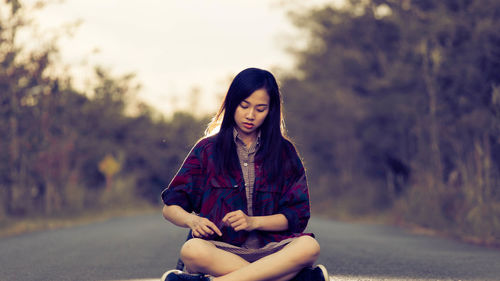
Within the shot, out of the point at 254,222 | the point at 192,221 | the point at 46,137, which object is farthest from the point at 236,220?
A: the point at 46,137

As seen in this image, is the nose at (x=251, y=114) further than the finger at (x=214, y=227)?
Yes

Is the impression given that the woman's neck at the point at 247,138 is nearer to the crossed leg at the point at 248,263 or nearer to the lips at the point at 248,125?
the lips at the point at 248,125

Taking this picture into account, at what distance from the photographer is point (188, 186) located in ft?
12.5

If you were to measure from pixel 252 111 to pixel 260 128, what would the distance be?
0.63ft

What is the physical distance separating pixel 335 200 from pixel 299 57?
8823 millimetres

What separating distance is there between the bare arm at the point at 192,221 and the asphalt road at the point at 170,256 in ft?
5.10

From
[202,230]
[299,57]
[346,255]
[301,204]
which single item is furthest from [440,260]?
[299,57]

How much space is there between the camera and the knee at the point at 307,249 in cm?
357

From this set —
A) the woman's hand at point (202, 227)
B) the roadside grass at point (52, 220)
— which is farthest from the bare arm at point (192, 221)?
the roadside grass at point (52, 220)

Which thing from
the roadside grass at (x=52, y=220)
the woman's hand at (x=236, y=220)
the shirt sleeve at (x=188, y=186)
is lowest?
the roadside grass at (x=52, y=220)

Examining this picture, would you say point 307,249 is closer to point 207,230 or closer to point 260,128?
point 207,230

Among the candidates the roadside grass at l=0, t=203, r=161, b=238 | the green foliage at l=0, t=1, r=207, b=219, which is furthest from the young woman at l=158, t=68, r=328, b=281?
the green foliage at l=0, t=1, r=207, b=219

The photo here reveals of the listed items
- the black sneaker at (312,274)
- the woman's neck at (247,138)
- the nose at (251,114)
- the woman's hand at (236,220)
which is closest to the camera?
the woman's hand at (236,220)

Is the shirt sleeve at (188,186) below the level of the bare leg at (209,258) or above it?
above
